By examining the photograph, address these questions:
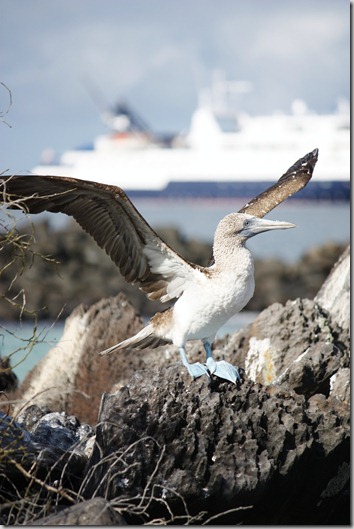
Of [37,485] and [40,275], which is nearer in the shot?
[37,485]

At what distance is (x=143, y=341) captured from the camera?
16.1 ft

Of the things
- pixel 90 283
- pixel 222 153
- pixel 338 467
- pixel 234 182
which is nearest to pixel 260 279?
pixel 90 283

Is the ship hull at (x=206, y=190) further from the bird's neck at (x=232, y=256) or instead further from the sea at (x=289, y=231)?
the bird's neck at (x=232, y=256)

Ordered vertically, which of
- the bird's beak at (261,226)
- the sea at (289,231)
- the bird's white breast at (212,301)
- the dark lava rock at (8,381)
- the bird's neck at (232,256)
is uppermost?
the bird's beak at (261,226)

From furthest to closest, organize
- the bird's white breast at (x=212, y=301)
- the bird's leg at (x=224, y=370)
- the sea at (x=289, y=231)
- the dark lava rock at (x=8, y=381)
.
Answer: the sea at (x=289, y=231), the dark lava rock at (x=8, y=381), the bird's white breast at (x=212, y=301), the bird's leg at (x=224, y=370)

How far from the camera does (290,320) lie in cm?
565

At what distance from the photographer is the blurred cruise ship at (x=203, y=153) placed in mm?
37688

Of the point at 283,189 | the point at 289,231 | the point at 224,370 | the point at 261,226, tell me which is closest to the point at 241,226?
the point at 261,226

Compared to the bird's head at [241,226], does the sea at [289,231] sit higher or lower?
lower

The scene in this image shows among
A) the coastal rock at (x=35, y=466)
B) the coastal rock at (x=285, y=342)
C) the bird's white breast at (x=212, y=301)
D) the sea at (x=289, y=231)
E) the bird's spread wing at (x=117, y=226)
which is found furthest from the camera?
the sea at (x=289, y=231)

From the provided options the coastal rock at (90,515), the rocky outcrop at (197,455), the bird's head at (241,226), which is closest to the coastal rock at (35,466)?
the rocky outcrop at (197,455)

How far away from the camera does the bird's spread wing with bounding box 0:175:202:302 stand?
15.0 ft

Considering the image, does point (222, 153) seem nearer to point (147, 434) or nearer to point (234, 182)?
point (234, 182)

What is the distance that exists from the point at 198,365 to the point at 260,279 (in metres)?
11.2
